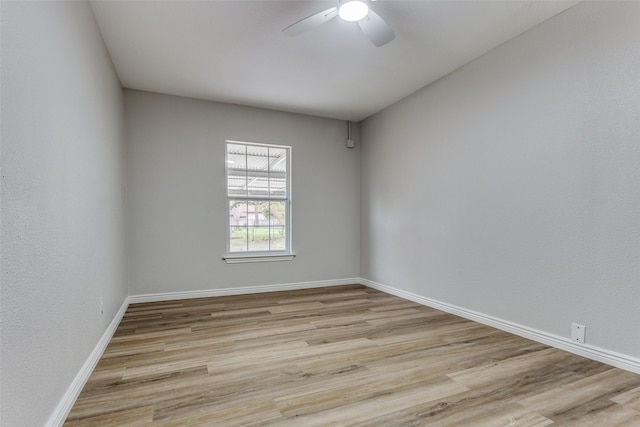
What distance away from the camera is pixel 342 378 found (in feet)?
6.67

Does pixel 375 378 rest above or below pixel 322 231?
below

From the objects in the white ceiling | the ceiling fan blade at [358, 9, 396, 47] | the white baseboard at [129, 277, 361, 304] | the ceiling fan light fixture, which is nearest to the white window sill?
the white baseboard at [129, 277, 361, 304]

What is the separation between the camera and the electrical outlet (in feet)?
7.65

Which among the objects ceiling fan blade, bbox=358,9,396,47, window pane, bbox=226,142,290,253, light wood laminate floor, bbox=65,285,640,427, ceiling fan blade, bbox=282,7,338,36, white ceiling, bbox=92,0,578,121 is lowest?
light wood laminate floor, bbox=65,285,640,427

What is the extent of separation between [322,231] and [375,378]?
2.94 meters

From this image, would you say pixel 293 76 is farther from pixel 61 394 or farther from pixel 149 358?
pixel 61 394

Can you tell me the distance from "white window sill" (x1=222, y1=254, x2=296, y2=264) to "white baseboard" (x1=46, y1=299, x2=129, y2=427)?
5.34ft

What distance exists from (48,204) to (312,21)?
1.90m

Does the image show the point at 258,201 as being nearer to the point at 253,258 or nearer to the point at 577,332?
the point at 253,258

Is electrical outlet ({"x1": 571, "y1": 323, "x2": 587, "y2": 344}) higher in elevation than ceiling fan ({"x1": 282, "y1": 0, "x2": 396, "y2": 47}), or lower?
lower

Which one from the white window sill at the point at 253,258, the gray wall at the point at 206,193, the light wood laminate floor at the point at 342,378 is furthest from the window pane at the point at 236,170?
the light wood laminate floor at the point at 342,378

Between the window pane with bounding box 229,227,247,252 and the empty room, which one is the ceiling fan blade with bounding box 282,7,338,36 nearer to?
the empty room

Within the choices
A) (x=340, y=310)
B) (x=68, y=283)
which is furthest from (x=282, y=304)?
(x=68, y=283)

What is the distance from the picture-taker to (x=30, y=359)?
1.29 metres
